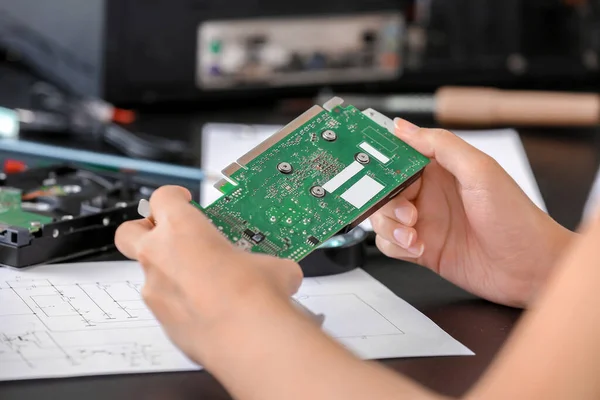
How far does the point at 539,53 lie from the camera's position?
202 centimetres

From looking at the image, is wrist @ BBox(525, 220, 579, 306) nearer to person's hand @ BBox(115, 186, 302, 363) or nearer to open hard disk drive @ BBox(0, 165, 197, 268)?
person's hand @ BBox(115, 186, 302, 363)

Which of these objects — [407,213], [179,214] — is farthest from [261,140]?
[179,214]

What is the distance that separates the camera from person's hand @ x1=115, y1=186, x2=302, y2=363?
30.3 inches

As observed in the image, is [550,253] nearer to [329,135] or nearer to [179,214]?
[329,135]

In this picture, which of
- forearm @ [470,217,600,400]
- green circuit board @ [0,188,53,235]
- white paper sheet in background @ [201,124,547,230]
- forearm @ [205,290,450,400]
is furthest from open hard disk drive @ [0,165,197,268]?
forearm @ [470,217,600,400]

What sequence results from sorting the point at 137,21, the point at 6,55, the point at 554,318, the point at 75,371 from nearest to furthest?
the point at 554,318
the point at 75,371
the point at 137,21
the point at 6,55

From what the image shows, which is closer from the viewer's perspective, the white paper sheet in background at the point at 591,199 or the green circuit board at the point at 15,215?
the green circuit board at the point at 15,215

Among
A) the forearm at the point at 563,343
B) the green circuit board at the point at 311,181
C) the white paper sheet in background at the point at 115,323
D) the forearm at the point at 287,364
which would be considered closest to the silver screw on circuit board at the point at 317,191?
the green circuit board at the point at 311,181

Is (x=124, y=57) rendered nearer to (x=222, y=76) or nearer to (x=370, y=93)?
(x=222, y=76)

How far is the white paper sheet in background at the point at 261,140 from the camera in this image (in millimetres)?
1494

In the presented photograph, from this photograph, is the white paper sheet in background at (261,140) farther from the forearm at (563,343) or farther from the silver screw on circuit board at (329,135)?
the forearm at (563,343)

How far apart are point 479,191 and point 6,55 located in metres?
1.23

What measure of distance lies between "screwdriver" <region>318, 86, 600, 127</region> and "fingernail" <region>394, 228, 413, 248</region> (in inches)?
29.2

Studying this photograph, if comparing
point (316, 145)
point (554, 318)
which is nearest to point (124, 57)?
point (316, 145)
